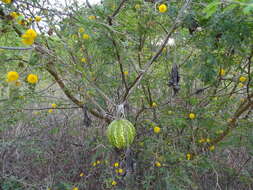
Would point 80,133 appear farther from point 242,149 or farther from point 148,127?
point 242,149

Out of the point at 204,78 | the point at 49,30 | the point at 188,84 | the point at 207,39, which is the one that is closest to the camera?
the point at 207,39

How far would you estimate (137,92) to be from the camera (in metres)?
2.48

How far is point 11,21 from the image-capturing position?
130 cm

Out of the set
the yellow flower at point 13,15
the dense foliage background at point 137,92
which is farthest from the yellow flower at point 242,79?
the yellow flower at point 13,15

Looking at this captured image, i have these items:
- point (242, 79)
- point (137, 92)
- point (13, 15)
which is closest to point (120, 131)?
point (13, 15)

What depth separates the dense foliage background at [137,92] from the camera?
5.50 feet

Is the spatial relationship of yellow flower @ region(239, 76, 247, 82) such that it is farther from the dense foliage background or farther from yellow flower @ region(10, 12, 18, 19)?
yellow flower @ region(10, 12, 18, 19)

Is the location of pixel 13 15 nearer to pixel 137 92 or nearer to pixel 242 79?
pixel 137 92

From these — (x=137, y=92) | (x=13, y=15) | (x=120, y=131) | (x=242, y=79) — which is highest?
(x=13, y=15)

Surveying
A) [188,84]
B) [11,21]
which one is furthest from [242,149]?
[11,21]

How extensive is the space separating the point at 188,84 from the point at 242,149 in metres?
1.37

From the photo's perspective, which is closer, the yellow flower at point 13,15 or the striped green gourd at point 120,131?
the striped green gourd at point 120,131

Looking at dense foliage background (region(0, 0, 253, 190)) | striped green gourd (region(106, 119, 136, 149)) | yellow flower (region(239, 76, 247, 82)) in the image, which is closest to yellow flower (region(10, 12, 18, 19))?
dense foliage background (region(0, 0, 253, 190))

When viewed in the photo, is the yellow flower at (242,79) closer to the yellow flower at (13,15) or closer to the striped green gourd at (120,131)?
the striped green gourd at (120,131)
